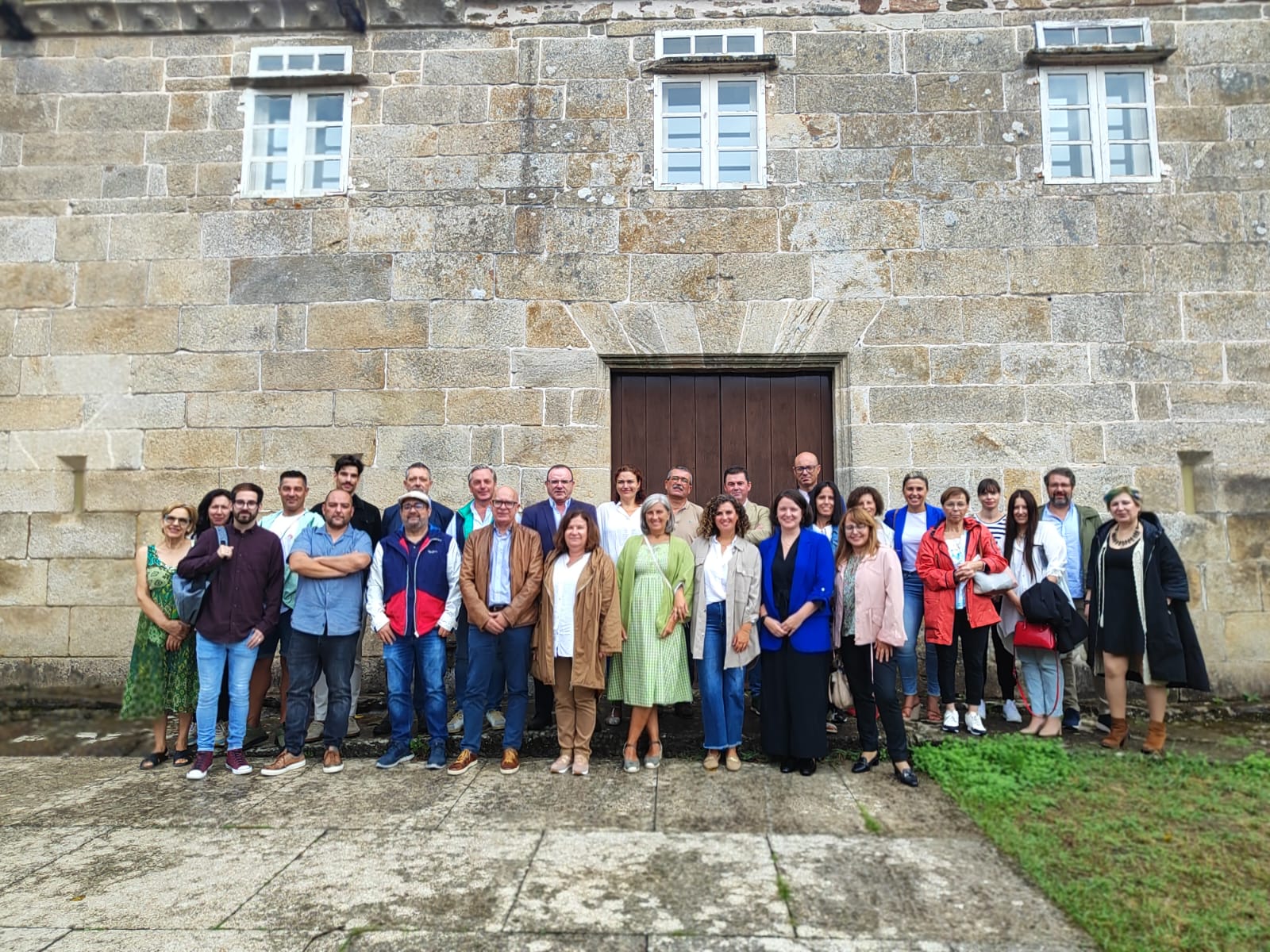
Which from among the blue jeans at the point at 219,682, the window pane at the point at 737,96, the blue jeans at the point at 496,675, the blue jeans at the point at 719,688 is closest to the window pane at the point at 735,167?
the window pane at the point at 737,96

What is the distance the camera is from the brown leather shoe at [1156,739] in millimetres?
4809

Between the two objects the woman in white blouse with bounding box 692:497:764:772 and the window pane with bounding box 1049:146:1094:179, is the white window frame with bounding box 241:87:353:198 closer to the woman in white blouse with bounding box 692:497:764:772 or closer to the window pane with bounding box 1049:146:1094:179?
the woman in white blouse with bounding box 692:497:764:772

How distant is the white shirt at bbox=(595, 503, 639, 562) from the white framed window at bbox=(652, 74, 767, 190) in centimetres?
296

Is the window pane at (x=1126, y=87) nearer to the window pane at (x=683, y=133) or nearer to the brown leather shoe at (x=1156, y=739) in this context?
the window pane at (x=683, y=133)

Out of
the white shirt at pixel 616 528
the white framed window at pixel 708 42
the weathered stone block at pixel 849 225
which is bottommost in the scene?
the white shirt at pixel 616 528

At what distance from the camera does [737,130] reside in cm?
670

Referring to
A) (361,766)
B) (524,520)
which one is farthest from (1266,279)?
(361,766)

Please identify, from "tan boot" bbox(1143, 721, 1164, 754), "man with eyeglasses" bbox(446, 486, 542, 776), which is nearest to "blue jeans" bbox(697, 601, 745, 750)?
"man with eyeglasses" bbox(446, 486, 542, 776)

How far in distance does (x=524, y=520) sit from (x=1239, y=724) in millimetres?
5116

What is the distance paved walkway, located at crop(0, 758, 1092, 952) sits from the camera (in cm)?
288

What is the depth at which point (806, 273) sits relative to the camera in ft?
21.3

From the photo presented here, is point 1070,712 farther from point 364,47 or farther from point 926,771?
point 364,47

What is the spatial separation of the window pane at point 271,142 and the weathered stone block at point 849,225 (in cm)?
424

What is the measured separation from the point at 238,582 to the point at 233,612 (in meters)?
0.18
